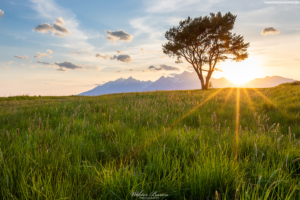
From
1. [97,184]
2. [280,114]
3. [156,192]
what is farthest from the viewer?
[280,114]

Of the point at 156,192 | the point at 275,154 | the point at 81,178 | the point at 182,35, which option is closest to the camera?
the point at 156,192

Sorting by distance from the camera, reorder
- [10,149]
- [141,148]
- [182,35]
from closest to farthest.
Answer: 1. [10,149]
2. [141,148]
3. [182,35]

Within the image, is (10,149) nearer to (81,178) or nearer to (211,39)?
(81,178)

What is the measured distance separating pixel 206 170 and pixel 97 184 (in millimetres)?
1077

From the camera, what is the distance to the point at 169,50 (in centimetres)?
3450

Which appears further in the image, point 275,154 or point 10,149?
point 275,154

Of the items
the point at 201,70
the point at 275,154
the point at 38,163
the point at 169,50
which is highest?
the point at 169,50

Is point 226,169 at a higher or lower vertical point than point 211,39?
lower

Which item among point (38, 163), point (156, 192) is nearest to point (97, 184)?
point (156, 192)

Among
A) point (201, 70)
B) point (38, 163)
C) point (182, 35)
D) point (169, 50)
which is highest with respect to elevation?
point (182, 35)

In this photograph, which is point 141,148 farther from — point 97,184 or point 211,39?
point 211,39

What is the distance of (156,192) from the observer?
4.53 ft

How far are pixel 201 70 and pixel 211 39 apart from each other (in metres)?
6.66

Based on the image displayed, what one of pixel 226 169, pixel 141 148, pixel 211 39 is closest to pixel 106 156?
pixel 141 148
